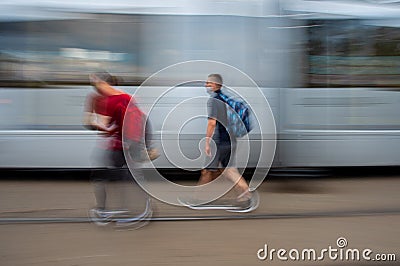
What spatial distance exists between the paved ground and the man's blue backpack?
0.87 m

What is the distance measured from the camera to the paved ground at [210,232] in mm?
5309

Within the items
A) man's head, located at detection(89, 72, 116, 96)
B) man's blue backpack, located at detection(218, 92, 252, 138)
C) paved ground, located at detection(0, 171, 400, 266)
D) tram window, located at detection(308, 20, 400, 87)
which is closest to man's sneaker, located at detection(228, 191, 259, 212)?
paved ground, located at detection(0, 171, 400, 266)

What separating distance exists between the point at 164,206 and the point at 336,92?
9.42 feet

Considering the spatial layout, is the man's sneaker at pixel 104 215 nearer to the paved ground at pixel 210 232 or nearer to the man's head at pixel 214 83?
the paved ground at pixel 210 232

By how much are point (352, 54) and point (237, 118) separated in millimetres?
2447

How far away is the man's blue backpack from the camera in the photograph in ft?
22.7

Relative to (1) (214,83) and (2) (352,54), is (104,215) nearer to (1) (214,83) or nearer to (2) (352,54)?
(1) (214,83)

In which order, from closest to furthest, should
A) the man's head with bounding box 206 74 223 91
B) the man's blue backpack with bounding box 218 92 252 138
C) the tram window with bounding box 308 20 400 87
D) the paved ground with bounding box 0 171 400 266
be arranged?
the paved ground with bounding box 0 171 400 266, the man's blue backpack with bounding box 218 92 252 138, the man's head with bounding box 206 74 223 91, the tram window with bounding box 308 20 400 87

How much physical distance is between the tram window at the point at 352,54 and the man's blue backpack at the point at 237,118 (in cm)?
175

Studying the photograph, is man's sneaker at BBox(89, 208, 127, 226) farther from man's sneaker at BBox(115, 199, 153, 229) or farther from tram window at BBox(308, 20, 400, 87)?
tram window at BBox(308, 20, 400, 87)

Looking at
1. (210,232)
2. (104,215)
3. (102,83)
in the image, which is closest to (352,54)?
(210,232)

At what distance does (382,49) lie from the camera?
861 centimetres

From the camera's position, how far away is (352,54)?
338 inches

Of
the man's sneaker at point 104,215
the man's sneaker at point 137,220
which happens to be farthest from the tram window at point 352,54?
the man's sneaker at point 104,215
